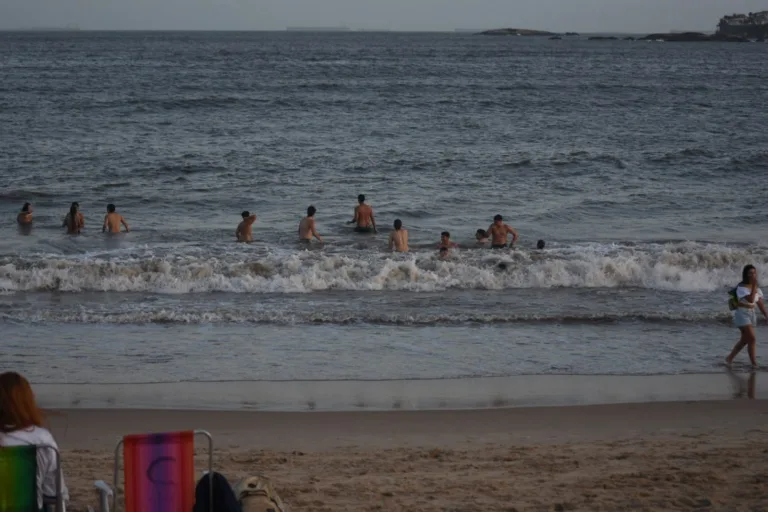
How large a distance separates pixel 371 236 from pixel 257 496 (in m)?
13.8

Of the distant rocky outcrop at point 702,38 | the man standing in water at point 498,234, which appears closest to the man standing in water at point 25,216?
the man standing in water at point 498,234

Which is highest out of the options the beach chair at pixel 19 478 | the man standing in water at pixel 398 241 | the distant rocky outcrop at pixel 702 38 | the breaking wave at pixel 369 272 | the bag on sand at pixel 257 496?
the distant rocky outcrop at pixel 702 38

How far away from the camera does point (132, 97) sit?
44.1 meters

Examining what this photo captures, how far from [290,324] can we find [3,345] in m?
3.38

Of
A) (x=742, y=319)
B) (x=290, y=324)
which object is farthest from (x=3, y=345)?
(x=742, y=319)

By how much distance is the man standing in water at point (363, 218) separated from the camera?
760 inches

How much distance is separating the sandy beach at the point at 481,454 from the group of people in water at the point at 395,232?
27.0ft

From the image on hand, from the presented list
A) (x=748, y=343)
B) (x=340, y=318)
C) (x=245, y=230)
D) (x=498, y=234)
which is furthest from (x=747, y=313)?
(x=245, y=230)

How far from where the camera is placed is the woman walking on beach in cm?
1055

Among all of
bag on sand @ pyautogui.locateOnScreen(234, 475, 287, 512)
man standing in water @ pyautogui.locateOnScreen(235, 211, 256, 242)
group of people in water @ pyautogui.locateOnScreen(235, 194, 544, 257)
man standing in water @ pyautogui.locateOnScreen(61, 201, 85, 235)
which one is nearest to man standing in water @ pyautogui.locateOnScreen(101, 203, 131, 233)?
man standing in water @ pyautogui.locateOnScreen(61, 201, 85, 235)

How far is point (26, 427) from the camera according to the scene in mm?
4848

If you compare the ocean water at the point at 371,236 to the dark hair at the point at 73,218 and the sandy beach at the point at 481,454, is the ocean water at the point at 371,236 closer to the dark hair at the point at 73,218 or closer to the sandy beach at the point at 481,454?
the dark hair at the point at 73,218

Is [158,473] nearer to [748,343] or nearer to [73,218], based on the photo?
[748,343]

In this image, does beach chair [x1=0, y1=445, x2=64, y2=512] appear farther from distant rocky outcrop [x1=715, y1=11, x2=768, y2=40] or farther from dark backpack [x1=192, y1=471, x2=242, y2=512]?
distant rocky outcrop [x1=715, y1=11, x2=768, y2=40]
